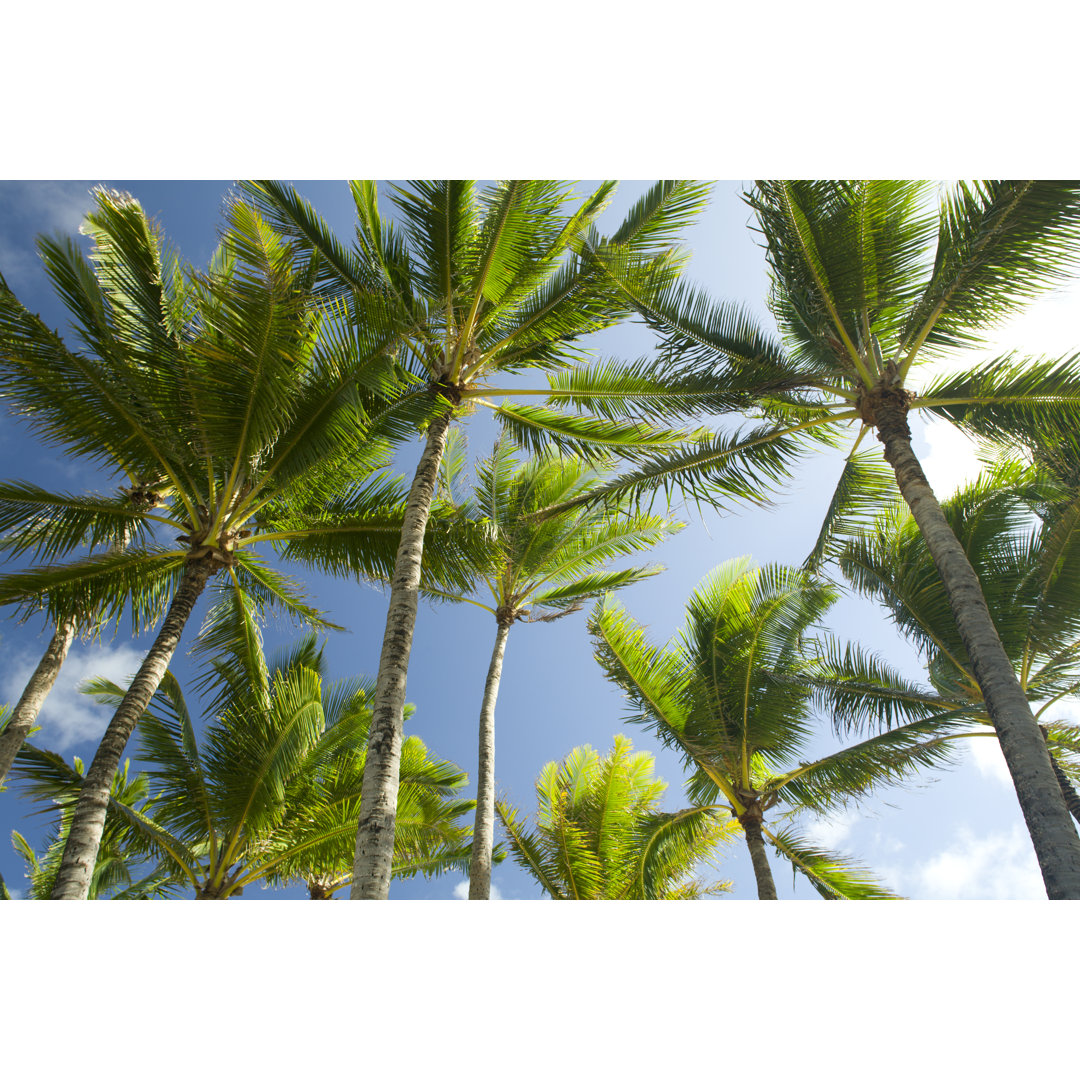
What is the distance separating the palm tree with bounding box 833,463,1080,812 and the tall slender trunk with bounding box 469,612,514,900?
14.8 ft

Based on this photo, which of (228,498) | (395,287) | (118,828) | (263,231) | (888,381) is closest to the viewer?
(263,231)

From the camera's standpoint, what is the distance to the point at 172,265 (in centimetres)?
784

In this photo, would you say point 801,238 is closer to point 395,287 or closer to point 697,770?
point 395,287

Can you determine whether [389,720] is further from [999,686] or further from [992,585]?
[992,585]

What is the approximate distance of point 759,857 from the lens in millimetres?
9617

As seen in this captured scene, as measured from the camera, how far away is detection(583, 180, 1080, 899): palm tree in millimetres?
6328

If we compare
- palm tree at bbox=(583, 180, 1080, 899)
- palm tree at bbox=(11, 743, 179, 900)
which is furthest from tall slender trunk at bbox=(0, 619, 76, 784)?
palm tree at bbox=(583, 180, 1080, 899)

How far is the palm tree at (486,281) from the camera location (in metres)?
7.51

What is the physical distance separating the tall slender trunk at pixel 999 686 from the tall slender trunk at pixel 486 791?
5450 millimetres

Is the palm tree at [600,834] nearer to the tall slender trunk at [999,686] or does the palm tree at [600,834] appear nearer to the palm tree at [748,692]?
the palm tree at [748,692]

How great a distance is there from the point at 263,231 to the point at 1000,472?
8202 mm

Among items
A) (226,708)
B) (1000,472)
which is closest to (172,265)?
(226,708)

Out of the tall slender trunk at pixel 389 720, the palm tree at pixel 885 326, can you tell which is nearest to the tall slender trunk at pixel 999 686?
the palm tree at pixel 885 326

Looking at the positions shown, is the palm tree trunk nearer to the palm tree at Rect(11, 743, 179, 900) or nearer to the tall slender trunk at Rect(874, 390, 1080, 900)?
the tall slender trunk at Rect(874, 390, 1080, 900)
